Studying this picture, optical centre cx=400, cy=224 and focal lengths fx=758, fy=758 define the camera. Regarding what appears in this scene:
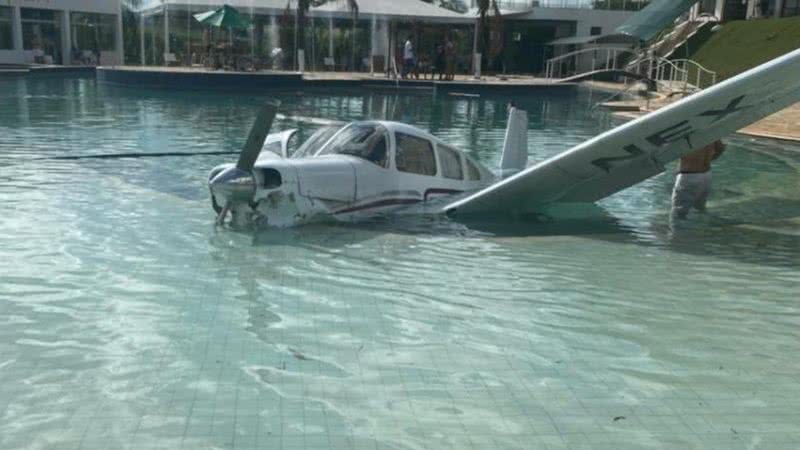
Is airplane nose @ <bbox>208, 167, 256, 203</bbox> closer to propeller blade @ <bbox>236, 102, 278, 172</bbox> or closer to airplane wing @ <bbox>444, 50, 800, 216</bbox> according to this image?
propeller blade @ <bbox>236, 102, 278, 172</bbox>

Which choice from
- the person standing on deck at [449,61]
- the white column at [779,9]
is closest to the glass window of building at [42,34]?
the person standing on deck at [449,61]

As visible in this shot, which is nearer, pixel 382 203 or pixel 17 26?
pixel 382 203

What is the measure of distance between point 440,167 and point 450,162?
0.27 metres

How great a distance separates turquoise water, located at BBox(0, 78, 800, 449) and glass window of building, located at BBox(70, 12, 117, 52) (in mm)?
45033

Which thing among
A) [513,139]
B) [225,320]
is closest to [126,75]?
[513,139]

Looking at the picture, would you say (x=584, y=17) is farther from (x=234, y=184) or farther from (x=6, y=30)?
(x=234, y=184)

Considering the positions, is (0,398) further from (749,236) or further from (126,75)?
(126,75)

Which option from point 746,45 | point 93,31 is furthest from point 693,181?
point 93,31

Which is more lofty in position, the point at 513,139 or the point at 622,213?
the point at 513,139

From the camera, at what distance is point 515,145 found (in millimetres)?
13320

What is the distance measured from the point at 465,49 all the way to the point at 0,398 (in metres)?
50.9

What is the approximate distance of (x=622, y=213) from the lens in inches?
481

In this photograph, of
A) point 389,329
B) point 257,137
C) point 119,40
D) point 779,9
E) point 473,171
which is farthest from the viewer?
point 779,9

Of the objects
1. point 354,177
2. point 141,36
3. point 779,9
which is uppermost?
point 779,9
